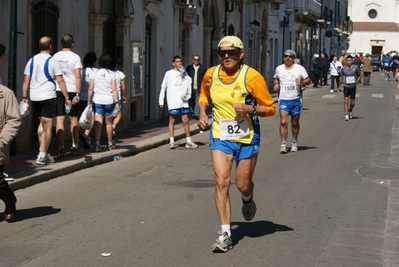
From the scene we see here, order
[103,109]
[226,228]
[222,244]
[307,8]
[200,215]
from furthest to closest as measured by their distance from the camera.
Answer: [307,8] → [103,109] → [200,215] → [226,228] → [222,244]

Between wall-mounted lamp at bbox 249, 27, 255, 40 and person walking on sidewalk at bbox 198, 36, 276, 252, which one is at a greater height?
wall-mounted lamp at bbox 249, 27, 255, 40

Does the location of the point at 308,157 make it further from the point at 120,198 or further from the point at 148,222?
the point at 148,222

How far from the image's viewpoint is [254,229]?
8.64 m

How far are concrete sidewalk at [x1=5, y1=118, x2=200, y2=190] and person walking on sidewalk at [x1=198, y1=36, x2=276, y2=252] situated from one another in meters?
4.16

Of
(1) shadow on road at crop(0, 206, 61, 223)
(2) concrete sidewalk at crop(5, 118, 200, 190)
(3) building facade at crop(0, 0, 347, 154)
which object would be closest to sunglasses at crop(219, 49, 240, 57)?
(1) shadow on road at crop(0, 206, 61, 223)

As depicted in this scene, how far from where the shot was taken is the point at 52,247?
25.6 feet

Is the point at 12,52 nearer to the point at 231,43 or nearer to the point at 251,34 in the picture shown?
the point at 231,43

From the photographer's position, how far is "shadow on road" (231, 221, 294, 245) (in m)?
8.36

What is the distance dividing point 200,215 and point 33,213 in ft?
5.91

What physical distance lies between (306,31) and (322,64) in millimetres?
14802

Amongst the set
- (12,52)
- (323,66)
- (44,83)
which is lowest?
(44,83)

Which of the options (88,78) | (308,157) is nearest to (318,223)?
(308,157)

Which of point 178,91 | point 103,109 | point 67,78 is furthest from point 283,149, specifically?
point 67,78

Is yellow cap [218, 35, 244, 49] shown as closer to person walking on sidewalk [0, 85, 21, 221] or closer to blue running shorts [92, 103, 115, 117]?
person walking on sidewalk [0, 85, 21, 221]
